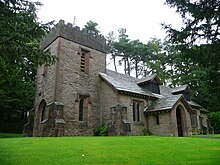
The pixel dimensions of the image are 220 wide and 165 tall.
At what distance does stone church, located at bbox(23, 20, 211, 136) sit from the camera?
19.6 m

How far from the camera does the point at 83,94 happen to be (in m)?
21.5

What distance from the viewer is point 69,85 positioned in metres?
20.6

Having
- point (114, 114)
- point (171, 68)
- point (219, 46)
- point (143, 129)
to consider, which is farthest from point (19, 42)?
point (171, 68)

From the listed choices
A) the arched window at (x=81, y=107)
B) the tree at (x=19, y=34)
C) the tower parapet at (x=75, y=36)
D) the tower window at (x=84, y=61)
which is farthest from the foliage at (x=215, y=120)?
the tree at (x=19, y=34)

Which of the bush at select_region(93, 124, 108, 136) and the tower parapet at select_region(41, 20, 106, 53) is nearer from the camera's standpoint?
the bush at select_region(93, 124, 108, 136)

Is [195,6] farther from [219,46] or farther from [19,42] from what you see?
[19,42]

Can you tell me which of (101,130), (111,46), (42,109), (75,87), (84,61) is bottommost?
(101,130)

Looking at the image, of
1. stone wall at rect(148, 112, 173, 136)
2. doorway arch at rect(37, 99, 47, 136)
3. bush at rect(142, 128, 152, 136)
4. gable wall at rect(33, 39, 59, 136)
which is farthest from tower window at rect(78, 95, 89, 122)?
stone wall at rect(148, 112, 173, 136)

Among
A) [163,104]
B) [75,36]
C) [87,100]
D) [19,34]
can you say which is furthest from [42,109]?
[19,34]

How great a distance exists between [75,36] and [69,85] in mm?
5613

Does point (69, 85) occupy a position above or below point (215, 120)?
above

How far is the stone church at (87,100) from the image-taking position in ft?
64.4

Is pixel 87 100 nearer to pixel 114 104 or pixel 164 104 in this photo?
pixel 114 104

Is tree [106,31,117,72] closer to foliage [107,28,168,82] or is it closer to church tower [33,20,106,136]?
foliage [107,28,168,82]
